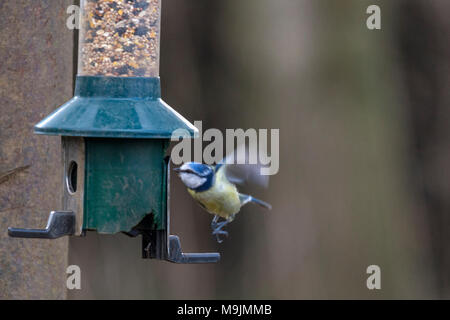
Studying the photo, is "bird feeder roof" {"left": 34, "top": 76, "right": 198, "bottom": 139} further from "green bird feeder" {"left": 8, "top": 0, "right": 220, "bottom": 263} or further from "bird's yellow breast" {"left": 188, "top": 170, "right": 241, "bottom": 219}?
"bird's yellow breast" {"left": 188, "top": 170, "right": 241, "bottom": 219}

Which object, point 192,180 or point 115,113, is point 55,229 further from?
point 192,180

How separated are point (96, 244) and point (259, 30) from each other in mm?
2659

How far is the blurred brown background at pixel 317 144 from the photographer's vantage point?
8281 mm

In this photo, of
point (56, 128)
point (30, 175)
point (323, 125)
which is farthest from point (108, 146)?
point (323, 125)

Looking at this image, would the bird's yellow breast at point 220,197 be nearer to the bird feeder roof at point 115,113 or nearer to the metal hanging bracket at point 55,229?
the bird feeder roof at point 115,113

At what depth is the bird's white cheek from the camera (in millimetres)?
4117

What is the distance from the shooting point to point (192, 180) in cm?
416

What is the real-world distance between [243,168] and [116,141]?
678 millimetres

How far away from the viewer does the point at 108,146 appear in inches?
149

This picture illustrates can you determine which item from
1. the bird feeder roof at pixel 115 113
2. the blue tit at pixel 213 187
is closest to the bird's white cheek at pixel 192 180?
the blue tit at pixel 213 187

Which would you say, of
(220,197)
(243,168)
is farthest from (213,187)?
(243,168)

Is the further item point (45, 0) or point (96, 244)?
point (96, 244)

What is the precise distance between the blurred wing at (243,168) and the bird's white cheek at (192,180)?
140mm

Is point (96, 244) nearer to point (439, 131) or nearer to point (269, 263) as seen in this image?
point (269, 263)
